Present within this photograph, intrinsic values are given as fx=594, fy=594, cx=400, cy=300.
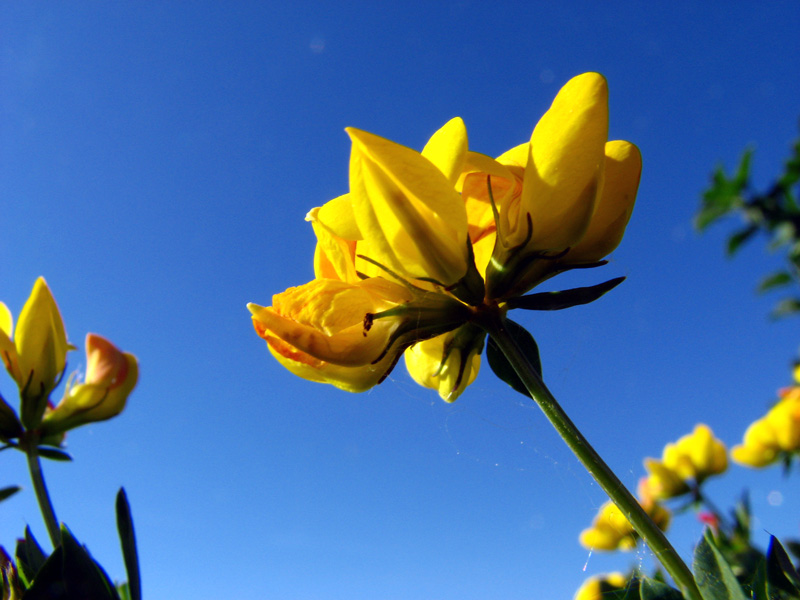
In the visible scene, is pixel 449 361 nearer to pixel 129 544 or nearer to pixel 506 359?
pixel 506 359

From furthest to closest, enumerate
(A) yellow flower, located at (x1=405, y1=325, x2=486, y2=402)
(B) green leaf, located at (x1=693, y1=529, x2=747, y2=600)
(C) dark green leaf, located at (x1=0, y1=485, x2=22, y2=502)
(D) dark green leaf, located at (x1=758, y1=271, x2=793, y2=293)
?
(D) dark green leaf, located at (x1=758, y1=271, x2=793, y2=293), (C) dark green leaf, located at (x1=0, y1=485, x2=22, y2=502), (A) yellow flower, located at (x1=405, y1=325, x2=486, y2=402), (B) green leaf, located at (x1=693, y1=529, x2=747, y2=600)

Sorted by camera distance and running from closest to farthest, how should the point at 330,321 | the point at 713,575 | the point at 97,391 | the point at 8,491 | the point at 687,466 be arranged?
the point at 713,575 → the point at 330,321 → the point at 8,491 → the point at 97,391 → the point at 687,466

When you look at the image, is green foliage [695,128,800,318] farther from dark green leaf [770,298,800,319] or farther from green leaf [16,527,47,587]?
green leaf [16,527,47,587]

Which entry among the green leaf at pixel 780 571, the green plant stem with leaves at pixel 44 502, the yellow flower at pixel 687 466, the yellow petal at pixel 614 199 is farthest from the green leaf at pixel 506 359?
the yellow flower at pixel 687 466

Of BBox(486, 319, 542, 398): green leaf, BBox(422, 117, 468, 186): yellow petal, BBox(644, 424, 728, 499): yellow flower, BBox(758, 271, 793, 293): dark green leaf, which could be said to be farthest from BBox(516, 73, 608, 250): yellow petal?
BBox(758, 271, 793, 293): dark green leaf

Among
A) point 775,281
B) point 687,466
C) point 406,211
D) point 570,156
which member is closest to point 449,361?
point 406,211

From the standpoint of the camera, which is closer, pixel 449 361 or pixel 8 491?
pixel 449 361
